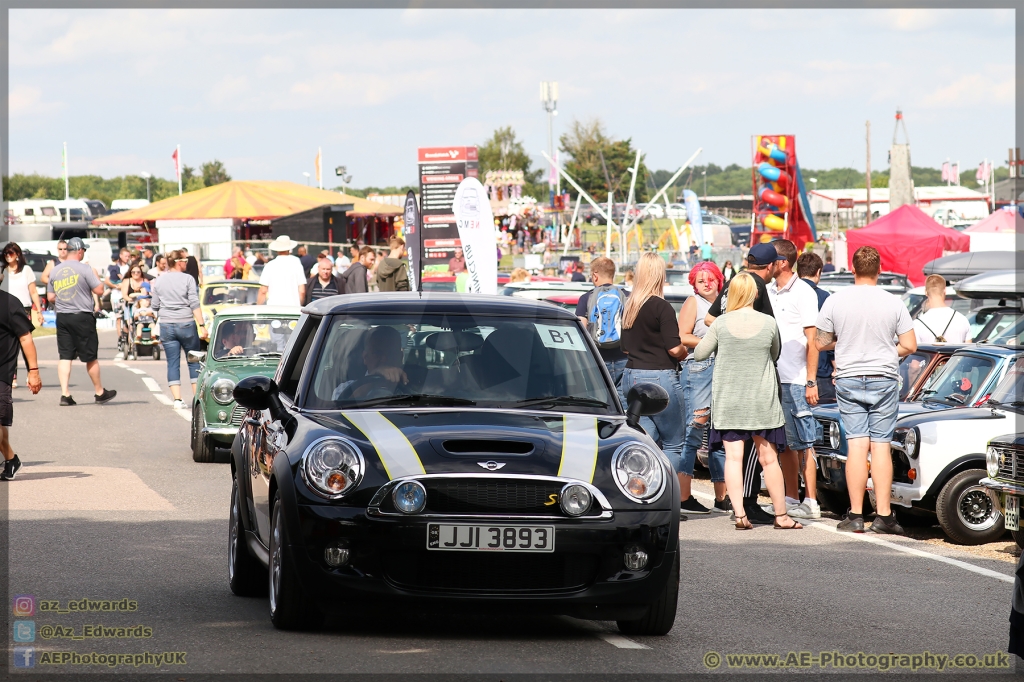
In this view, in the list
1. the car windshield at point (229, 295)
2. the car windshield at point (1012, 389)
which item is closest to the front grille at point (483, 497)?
the car windshield at point (1012, 389)

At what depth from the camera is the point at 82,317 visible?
18391 millimetres

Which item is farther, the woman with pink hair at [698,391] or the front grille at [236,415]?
the front grille at [236,415]

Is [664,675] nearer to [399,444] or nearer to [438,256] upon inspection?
[399,444]

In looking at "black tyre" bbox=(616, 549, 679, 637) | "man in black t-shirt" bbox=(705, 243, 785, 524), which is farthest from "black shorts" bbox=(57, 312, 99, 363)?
"black tyre" bbox=(616, 549, 679, 637)

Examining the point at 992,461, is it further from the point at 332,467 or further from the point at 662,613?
the point at 332,467

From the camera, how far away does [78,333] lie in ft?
60.1

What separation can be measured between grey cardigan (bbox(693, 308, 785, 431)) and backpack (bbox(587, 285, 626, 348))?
5.94 ft

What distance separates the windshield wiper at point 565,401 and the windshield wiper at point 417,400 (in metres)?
0.25

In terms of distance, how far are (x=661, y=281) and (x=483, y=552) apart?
535 centimetres

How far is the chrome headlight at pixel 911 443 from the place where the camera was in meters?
10.3

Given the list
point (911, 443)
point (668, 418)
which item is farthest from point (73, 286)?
point (911, 443)

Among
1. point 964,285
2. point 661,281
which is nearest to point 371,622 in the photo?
point 661,281

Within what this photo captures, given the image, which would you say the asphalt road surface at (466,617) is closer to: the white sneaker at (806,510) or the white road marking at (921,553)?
the white road marking at (921,553)

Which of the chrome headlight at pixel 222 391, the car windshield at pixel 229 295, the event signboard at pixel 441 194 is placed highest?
the event signboard at pixel 441 194
